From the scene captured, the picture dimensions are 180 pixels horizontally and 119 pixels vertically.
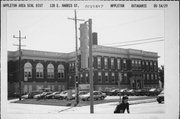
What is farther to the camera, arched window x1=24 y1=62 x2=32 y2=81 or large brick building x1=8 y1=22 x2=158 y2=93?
large brick building x1=8 y1=22 x2=158 y2=93

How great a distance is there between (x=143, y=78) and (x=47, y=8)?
3365cm

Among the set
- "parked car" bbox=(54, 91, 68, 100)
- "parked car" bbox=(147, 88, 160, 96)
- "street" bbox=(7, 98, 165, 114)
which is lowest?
"parked car" bbox=(54, 91, 68, 100)

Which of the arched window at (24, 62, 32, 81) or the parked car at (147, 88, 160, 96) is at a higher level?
the arched window at (24, 62, 32, 81)

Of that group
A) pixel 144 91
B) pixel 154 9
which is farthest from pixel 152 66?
pixel 154 9

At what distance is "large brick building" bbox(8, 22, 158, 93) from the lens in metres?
38.2

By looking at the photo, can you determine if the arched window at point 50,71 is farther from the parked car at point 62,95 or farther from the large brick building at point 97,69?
the parked car at point 62,95

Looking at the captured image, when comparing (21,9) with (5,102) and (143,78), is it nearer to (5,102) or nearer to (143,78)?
(5,102)

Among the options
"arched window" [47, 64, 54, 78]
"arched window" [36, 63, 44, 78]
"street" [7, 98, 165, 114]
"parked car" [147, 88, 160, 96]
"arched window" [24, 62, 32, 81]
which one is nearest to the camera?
"street" [7, 98, 165, 114]

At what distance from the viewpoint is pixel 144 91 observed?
30.3 metres

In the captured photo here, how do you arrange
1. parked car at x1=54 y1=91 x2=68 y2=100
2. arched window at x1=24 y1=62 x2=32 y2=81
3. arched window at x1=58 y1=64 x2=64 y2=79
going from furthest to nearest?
arched window at x1=58 y1=64 x2=64 y2=79
arched window at x1=24 y1=62 x2=32 y2=81
parked car at x1=54 y1=91 x2=68 y2=100

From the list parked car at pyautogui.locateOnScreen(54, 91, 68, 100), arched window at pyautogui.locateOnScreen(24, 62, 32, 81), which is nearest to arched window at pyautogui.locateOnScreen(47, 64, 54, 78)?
arched window at pyautogui.locateOnScreen(24, 62, 32, 81)

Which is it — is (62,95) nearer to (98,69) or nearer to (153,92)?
(153,92)

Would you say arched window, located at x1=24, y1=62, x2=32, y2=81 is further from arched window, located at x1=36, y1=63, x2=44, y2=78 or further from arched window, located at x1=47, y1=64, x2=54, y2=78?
arched window, located at x1=47, y1=64, x2=54, y2=78

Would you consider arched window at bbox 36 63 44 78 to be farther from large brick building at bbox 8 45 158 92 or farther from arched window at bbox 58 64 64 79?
arched window at bbox 58 64 64 79
